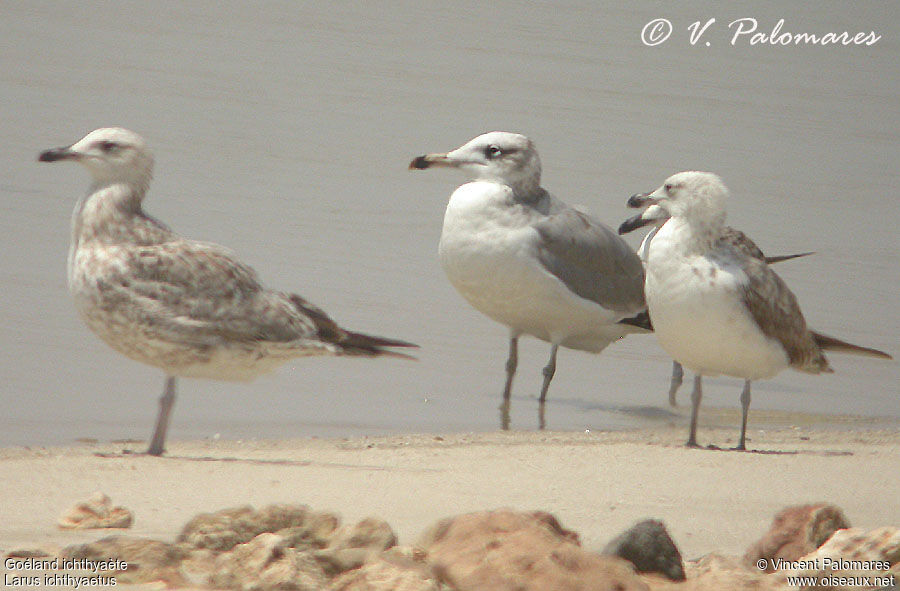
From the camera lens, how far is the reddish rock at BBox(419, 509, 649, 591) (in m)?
3.94

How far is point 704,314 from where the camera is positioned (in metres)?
7.04

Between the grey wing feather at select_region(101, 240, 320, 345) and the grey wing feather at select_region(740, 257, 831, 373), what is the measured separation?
1.92 metres

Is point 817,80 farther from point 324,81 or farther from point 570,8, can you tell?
point 324,81

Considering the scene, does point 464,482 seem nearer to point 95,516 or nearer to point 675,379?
point 95,516

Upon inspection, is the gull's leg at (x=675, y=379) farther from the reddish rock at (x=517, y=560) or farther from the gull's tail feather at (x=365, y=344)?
the reddish rock at (x=517, y=560)

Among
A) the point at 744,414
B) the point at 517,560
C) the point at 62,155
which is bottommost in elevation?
the point at 517,560

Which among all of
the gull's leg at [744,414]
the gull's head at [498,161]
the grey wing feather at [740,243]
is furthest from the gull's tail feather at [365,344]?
the gull's head at [498,161]

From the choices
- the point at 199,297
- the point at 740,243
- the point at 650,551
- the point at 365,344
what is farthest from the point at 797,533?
the point at 740,243

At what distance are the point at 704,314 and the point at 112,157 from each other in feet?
8.77

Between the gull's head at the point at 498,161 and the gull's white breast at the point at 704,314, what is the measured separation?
169 centimetres

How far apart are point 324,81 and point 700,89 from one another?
4343mm

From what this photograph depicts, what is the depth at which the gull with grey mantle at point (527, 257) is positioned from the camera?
28.5ft

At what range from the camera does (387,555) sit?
4.29 m

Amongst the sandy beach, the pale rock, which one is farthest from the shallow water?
the pale rock
